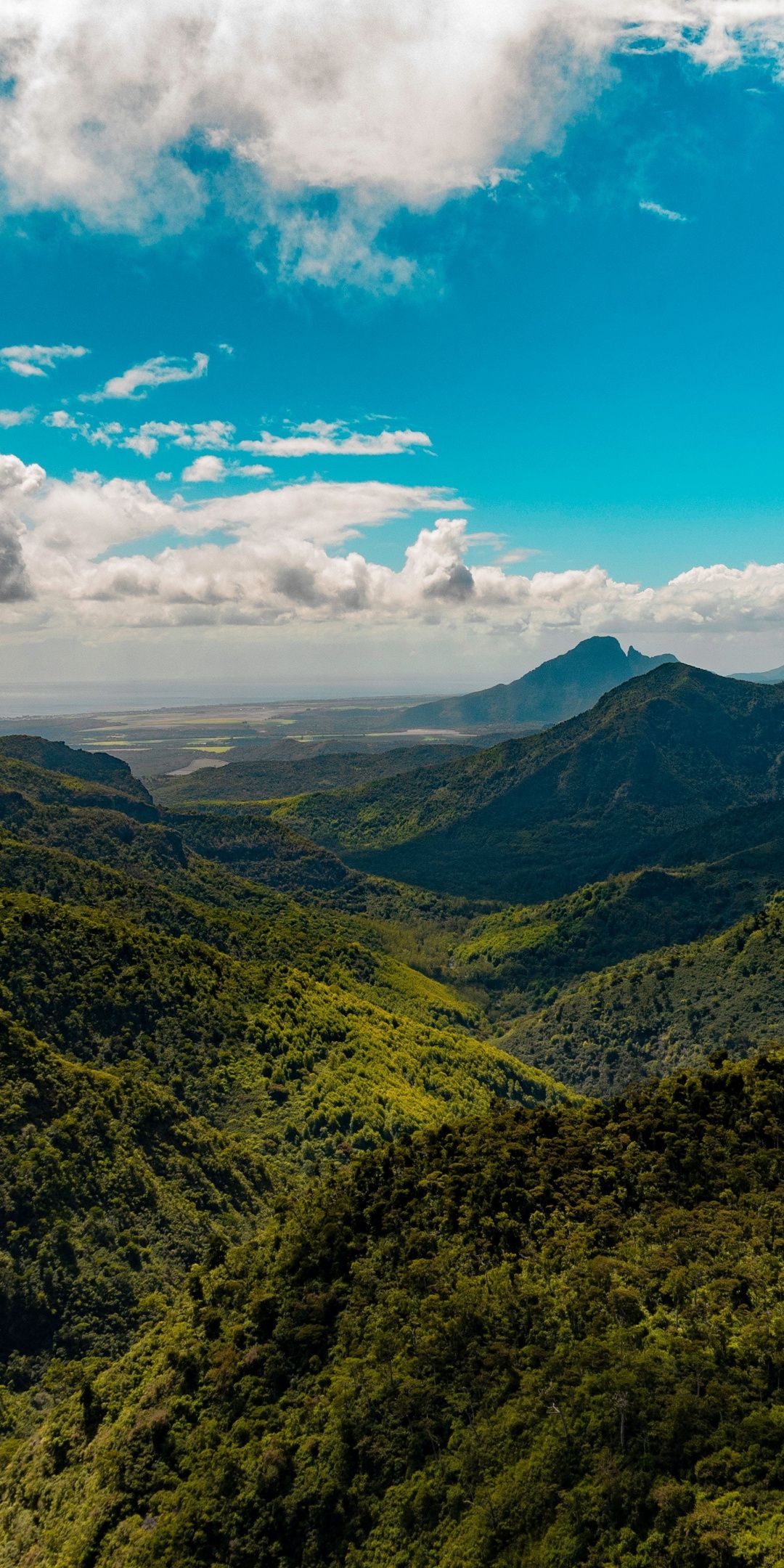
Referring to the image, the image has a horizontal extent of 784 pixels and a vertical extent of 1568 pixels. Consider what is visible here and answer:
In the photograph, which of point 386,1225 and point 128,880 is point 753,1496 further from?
point 128,880

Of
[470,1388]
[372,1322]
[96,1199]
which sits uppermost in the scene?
[470,1388]

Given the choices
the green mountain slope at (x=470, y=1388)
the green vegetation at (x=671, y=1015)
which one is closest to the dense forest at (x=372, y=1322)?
the green mountain slope at (x=470, y=1388)

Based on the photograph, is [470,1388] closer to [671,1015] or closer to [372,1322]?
[372,1322]

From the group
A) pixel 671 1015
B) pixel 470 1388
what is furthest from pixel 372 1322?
pixel 671 1015

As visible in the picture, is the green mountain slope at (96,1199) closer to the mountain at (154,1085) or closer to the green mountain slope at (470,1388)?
the mountain at (154,1085)

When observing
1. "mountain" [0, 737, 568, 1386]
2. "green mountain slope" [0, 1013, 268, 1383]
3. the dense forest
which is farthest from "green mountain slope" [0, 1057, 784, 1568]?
"mountain" [0, 737, 568, 1386]

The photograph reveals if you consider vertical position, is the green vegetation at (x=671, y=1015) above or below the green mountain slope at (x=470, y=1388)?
below

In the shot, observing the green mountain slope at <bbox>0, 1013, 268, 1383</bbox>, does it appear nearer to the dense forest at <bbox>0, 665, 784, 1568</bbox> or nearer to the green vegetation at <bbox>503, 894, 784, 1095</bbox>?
the dense forest at <bbox>0, 665, 784, 1568</bbox>

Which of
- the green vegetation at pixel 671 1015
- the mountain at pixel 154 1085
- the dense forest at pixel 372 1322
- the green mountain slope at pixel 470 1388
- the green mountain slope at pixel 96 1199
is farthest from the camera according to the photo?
the green vegetation at pixel 671 1015

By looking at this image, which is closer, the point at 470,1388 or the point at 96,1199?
the point at 470,1388

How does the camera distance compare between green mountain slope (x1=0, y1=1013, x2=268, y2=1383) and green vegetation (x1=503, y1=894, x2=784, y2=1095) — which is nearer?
green mountain slope (x1=0, y1=1013, x2=268, y2=1383)
